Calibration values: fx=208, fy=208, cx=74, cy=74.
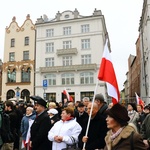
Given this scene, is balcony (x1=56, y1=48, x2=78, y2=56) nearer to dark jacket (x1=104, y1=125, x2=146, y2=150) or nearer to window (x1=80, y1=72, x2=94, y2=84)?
window (x1=80, y1=72, x2=94, y2=84)

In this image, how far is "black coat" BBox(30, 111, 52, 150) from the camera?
506cm

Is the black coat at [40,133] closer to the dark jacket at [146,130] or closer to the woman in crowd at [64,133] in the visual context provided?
the woman in crowd at [64,133]

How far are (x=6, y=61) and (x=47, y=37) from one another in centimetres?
951

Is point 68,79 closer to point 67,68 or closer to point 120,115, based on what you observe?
point 67,68

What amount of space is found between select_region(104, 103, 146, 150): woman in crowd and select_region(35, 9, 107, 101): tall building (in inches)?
1291

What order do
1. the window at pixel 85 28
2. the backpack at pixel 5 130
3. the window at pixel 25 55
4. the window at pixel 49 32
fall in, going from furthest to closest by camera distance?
the window at pixel 25 55 < the window at pixel 49 32 < the window at pixel 85 28 < the backpack at pixel 5 130

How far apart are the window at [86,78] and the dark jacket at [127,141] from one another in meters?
33.6

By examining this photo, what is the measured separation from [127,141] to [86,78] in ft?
112

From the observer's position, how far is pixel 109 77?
15.7ft

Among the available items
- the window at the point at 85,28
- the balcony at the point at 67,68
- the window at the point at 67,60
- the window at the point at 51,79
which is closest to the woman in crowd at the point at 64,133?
the balcony at the point at 67,68

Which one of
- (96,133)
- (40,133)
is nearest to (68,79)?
(40,133)

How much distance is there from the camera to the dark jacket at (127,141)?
257 cm

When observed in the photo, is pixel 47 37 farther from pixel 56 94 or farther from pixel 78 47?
pixel 56 94

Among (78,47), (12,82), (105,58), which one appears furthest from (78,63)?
(105,58)
